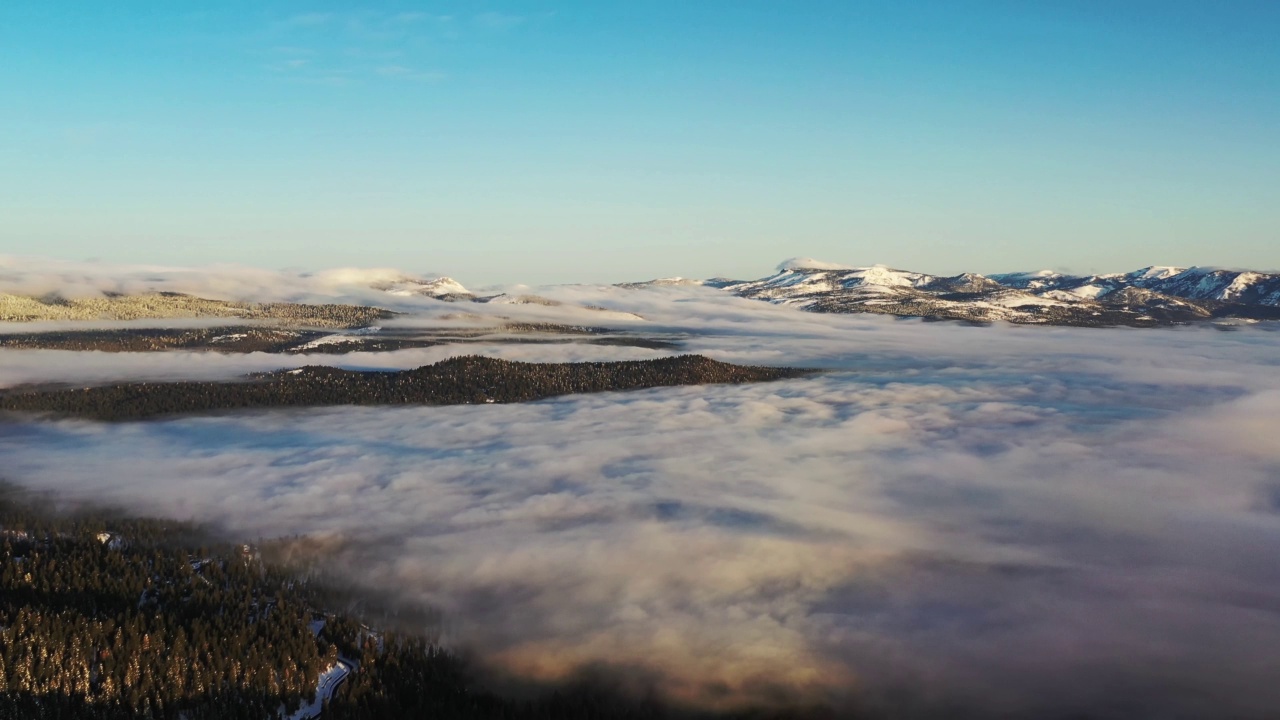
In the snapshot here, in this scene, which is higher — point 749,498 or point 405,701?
point 749,498

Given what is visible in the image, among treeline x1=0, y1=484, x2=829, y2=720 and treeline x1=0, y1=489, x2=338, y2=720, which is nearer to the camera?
treeline x1=0, y1=484, x2=829, y2=720

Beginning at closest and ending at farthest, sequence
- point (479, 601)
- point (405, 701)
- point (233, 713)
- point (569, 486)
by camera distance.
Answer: point (233, 713) < point (405, 701) < point (479, 601) < point (569, 486)

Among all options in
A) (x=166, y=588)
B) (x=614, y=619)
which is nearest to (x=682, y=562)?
(x=614, y=619)

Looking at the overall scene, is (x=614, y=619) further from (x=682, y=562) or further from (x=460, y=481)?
(x=460, y=481)

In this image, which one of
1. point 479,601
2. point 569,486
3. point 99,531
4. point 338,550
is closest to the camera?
point 479,601

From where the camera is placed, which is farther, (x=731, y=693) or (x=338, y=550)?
(x=338, y=550)

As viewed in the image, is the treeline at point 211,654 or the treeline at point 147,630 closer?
the treeline at point 211,654

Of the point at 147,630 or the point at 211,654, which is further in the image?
the point at 147,630
